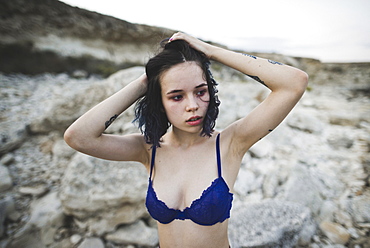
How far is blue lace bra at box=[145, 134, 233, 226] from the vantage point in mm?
1133

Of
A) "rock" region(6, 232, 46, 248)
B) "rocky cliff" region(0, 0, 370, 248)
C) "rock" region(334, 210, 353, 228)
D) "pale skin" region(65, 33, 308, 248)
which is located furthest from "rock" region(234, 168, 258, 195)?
"rock" region(6, 232, 46, 248)

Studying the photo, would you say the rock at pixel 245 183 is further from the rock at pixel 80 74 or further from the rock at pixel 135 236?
the rock at pixel 80 74

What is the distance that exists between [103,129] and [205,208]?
0.79 metres

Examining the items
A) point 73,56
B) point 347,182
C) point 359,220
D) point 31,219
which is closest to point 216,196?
point 31,219

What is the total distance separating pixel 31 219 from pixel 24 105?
237 centimetres

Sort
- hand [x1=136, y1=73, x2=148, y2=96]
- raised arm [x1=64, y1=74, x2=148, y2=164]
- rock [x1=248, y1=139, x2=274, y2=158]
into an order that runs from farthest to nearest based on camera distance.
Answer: rock [x1=248, y1=139, x2=274, y2=158], hand [x1=136, y1=73, x2=148, y2=96], raised arm [x1=64, y1=74, x2=148, y2=164]

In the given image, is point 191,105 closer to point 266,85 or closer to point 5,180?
point 266,85

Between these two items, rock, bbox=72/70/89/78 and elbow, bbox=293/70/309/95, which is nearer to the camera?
elbow, bbox=293/70/309/95

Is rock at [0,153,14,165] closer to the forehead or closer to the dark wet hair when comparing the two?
the dark wet hair

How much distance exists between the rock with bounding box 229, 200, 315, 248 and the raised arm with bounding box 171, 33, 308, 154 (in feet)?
4.54

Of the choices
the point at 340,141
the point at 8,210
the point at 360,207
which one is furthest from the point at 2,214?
the point at 340,141

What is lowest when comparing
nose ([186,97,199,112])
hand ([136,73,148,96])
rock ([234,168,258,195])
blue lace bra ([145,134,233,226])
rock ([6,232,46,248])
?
rock ([6,232,46,248])

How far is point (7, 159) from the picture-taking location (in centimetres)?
270

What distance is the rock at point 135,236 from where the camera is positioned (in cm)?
218
